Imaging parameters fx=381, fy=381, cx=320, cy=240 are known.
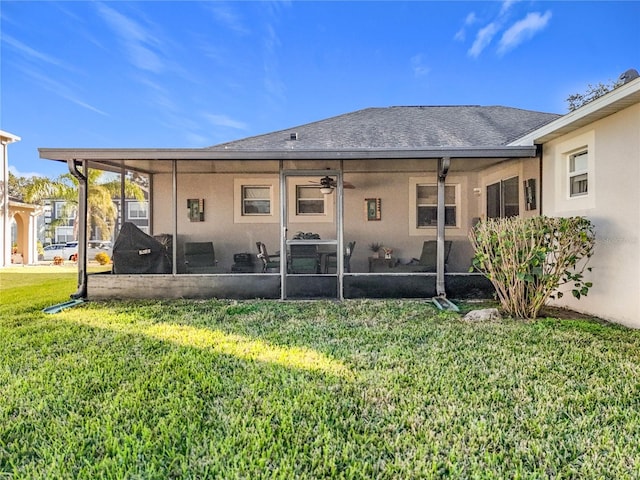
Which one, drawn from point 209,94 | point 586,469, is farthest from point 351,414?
point 209,94

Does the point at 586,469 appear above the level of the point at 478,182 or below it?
below

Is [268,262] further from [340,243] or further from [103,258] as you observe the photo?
[103,258]

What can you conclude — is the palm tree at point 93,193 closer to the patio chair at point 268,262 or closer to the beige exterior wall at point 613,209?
the patio chair at point 268,262

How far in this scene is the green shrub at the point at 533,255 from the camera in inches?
222

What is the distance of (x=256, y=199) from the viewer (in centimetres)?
1045

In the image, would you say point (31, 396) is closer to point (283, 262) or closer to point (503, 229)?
point (283, 262)

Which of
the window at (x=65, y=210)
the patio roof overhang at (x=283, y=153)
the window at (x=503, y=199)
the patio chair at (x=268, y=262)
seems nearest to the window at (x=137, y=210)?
the patio roof overhang at (x=283, y=153)

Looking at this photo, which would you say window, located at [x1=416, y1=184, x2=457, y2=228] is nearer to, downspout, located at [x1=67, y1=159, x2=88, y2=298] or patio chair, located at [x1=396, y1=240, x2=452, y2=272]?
patio chair, located at [x1=396, y1=240, x2=452, y2=272]

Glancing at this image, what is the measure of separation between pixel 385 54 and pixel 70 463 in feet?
59.7

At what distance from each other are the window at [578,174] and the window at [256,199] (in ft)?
22.6

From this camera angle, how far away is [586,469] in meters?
2.23

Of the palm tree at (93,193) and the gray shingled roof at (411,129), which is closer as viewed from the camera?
the gray shingled roof at (411,129)

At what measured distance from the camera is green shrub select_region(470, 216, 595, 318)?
18.5 ft

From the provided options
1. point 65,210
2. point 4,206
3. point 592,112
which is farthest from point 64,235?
point 592,112
